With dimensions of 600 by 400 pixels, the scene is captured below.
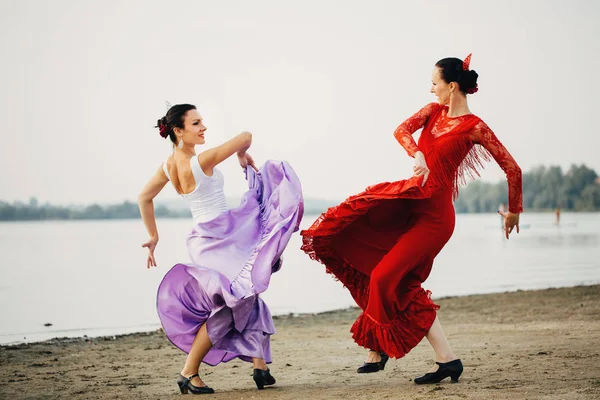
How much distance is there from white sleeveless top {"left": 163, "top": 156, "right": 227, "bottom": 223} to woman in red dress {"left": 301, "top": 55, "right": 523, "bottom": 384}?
2.28 feet

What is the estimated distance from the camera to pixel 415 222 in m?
5.54

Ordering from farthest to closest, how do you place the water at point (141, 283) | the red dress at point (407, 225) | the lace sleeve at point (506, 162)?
1. the water at point (141, 283)
2. the red dress at point (407, 225)
3. the lace sleeve at point (506, 162)

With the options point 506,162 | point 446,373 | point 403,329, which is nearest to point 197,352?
point 403,329

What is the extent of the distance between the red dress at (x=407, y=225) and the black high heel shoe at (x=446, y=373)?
24 cm

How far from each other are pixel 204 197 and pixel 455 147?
5.95 feet

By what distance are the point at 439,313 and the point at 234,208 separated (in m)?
5.74

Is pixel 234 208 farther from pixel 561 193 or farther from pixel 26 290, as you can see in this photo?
pixel 561 193

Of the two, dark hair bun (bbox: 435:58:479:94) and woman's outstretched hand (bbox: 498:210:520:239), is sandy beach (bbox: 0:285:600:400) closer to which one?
woman's outstretched hand (bbox: 498:210:520:239)

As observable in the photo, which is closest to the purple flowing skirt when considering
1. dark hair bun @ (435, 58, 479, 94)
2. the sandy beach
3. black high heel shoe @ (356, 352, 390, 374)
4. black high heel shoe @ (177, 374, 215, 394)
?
black high heel shoe @ (177, 374, 215, 394)

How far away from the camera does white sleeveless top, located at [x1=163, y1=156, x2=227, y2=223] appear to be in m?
5.66

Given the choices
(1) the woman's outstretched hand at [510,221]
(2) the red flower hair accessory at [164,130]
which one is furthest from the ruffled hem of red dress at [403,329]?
(2) the red flower hair accessory at [164,130]

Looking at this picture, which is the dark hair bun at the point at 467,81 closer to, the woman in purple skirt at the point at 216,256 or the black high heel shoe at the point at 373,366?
the woman in purple skirt at the point at 216,256

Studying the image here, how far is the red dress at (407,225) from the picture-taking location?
541cm

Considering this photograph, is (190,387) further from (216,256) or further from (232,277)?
(216,256)
